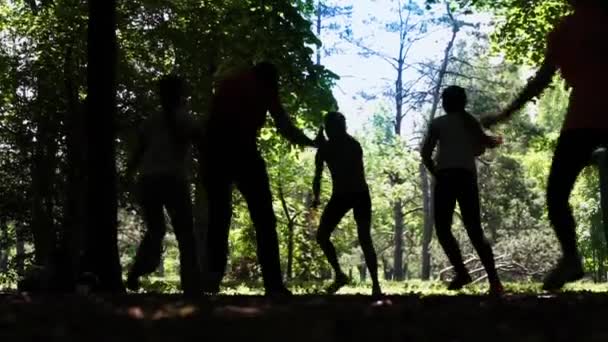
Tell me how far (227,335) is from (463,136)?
5530 millimetres

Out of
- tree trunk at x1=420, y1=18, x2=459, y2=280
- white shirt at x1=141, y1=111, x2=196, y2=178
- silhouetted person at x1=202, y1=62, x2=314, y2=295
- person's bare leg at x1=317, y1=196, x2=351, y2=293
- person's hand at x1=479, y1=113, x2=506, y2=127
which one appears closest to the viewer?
white shirt at x1=141, y1=111, x2=196, y2=178

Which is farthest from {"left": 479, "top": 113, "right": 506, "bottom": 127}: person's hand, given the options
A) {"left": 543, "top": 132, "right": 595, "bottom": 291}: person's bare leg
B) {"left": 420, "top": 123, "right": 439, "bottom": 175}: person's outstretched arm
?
{"left": 543, "top": 132, "right": 595, "bottom": 291}: person's bare leg

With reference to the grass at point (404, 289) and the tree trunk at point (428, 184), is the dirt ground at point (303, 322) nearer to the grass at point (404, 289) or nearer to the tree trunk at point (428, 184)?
the grass at point (404, 289)

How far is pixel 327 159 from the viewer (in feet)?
31.3

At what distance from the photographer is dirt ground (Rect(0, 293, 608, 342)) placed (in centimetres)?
341

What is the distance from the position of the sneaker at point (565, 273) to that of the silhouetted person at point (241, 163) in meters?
2.19

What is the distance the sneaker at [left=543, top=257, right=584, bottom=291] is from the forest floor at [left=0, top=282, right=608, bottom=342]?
5.75 feet

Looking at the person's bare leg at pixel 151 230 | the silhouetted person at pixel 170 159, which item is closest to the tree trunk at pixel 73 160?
the person's bare leg at pixel 151 230

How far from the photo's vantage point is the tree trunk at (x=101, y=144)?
26.0 ft

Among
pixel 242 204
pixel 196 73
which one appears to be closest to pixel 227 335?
pixel 196 73

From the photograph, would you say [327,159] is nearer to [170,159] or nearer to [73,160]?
[170,159]

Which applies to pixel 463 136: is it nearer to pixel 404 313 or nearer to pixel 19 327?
pixel 404 313

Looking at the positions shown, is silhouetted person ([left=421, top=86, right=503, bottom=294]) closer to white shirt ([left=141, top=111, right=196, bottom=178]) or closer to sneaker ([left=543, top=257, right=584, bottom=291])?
sneaker ([left=543, top=257, right=584, bottom=291])

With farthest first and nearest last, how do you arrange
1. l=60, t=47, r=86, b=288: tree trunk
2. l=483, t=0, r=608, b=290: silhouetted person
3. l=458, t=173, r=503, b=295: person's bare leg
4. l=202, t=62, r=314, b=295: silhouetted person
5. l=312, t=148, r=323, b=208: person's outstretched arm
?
l=60, t=47, r=86, b=288: tree trunk
l=312, t=148, r=323, b=208: person's outstretched arm
l=458, t=173, r=503, b=295: person's bare leg
l=202, t=62, r=314, b=295: silhouetted person
l=483, t=0, r=608, b=290: silhouetted person
